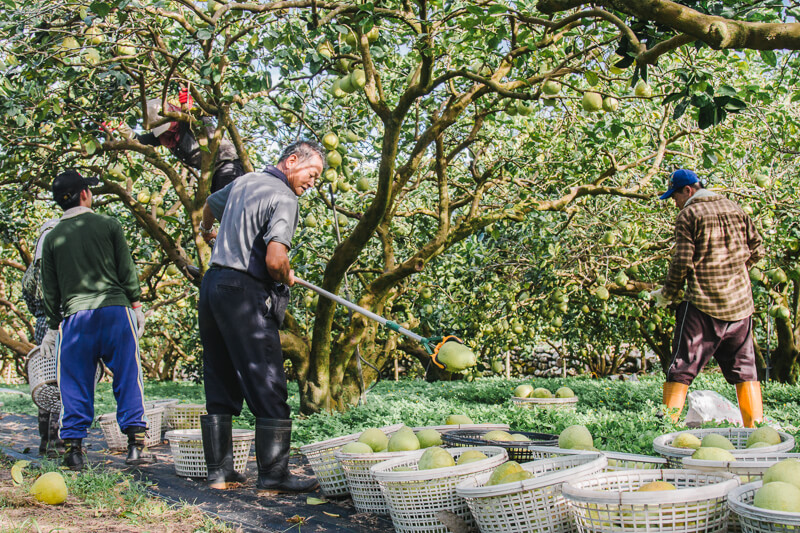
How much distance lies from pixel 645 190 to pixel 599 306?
2185 millimetres

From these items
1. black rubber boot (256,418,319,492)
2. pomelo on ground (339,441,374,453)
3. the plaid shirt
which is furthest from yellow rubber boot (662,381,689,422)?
black rubber boot (256,418,319,492)

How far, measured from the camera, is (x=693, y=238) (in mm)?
4656

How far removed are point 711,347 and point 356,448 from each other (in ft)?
8.92

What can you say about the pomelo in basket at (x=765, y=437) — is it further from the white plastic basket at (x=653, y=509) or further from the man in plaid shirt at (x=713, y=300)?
the man in plaid shirt at (x=713, y=300)

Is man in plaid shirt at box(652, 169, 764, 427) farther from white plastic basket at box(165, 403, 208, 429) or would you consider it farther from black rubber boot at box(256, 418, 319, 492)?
white plastic basket at box(165, 403, 208, 429)

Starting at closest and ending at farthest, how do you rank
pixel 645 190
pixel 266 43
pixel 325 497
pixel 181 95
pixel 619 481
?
pixel 619 481 → pixel 325 497 → pixel 266 43 → pixel 181 95 → pixel 645 190

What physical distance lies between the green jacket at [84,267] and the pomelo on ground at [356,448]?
2112mm

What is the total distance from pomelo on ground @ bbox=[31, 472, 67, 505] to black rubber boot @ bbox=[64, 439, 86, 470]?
3.08 ft

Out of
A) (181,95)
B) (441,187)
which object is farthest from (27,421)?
(441,187)

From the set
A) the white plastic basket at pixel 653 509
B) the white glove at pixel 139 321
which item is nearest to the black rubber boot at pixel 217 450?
the white glove at pixel 139 321

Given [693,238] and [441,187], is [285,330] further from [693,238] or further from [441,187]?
[693,238]

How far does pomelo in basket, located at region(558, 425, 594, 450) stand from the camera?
3.05 meters

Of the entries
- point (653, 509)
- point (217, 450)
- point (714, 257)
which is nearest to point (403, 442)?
point (217, 450)

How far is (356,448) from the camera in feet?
10.6
